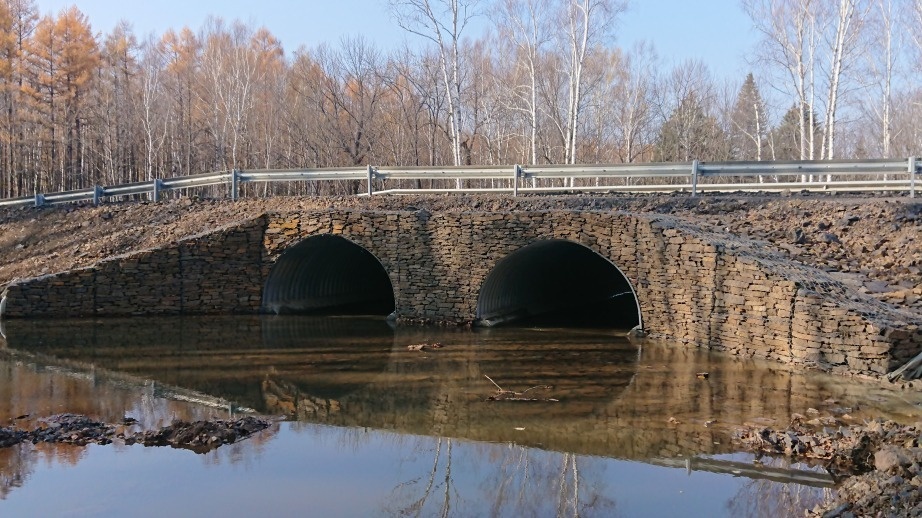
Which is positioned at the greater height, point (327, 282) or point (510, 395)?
point (327, 282)

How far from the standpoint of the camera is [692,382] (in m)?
11.5

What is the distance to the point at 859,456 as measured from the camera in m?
7.89

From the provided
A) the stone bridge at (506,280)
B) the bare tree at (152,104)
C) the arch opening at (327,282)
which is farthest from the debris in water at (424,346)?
the bare tree at (152,104)

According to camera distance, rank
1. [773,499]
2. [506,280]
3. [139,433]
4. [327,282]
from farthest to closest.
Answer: [327,282]
[506,280]
[139,433]
[773,499]

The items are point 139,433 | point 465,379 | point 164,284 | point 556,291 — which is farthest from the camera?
point 556,291

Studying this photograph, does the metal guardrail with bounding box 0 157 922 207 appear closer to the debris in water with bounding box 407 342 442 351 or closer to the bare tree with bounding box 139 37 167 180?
the debris in water with bounding box 407 342 442 351

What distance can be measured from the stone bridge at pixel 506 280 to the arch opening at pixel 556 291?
6 centimetres

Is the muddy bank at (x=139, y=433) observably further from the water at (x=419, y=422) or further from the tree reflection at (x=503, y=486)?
the tree reflection at (x=503, y=486)

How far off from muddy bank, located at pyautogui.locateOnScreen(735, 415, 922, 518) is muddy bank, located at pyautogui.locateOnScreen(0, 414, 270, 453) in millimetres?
5333

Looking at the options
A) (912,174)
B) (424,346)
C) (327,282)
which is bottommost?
(424,346)

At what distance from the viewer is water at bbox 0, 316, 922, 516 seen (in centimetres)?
720

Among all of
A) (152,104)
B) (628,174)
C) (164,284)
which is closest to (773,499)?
(628,174)

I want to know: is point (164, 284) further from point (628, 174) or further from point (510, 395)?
point (510, 395)

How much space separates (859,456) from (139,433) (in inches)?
284
